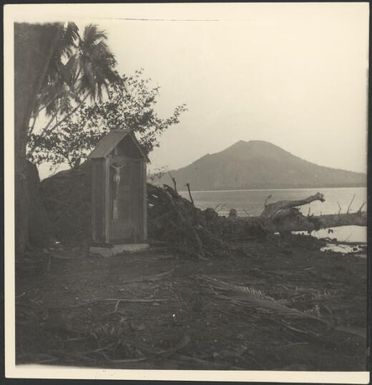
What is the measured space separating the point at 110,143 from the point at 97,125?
0.18m

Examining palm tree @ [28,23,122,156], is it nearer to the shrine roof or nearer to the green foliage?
the green foliage

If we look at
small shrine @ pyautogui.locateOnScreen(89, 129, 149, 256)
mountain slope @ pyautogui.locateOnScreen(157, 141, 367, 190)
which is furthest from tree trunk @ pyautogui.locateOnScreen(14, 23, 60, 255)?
mountain slope @ pyautogui.locateOnScreen(157, 141, 367, 190)

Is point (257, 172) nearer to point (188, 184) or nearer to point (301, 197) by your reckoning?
point (301, 197)

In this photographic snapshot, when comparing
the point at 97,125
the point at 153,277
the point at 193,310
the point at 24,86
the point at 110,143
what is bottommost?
the point at 193,310

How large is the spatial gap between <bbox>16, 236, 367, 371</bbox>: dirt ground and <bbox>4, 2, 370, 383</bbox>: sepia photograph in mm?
11

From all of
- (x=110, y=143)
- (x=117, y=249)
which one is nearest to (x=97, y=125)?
(x=110, y=143)

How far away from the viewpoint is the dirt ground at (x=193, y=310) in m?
3.73

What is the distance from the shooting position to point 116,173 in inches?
161

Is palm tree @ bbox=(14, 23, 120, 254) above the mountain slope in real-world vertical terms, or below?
above

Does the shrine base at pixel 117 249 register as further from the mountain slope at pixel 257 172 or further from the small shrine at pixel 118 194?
the mountain slope at pixel 257 172

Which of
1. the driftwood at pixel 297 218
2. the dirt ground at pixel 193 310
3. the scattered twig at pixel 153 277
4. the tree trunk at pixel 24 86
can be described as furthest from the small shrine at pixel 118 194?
the driftwood at pixel 297 218

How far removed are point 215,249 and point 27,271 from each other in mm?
1499

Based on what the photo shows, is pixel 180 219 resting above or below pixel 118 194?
below

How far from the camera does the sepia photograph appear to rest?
3.77 m
